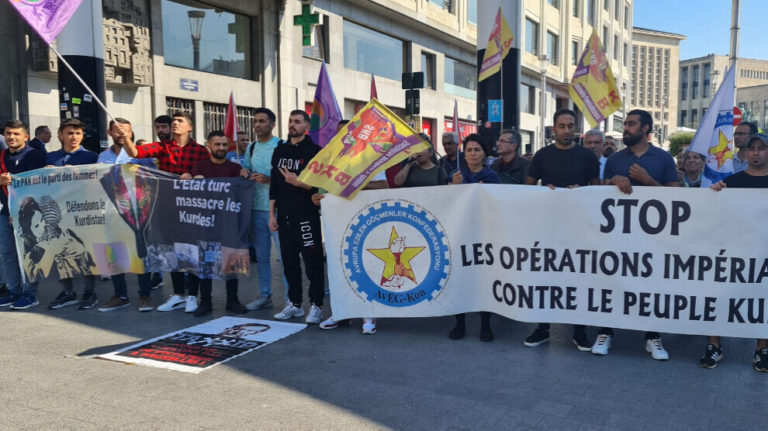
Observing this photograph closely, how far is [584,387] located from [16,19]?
12.8 metres

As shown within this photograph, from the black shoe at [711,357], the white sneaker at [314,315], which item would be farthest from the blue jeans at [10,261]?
the black shoe at [711,357]

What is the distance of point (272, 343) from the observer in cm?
523

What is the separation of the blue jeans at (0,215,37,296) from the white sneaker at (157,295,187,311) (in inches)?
64.9

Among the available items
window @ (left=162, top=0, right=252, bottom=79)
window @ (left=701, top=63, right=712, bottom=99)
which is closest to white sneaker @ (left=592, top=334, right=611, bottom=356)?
window @ (left=162, top=0, right=252, bottom=79)

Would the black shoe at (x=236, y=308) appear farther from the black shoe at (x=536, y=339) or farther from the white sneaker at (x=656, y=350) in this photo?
the white sneaker at (x=656, y=350)

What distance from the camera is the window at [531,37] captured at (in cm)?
3396

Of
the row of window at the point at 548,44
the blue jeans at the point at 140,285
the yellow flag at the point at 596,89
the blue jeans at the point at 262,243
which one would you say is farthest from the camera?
the row of window at the point at 548,44

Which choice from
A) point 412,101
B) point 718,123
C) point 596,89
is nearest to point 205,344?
point 718,123

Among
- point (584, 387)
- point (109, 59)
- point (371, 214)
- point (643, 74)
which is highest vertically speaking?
point (643, 74)

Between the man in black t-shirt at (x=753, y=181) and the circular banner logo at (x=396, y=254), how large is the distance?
2107 mm

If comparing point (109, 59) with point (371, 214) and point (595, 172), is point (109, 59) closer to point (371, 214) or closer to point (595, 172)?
point (371, 214)

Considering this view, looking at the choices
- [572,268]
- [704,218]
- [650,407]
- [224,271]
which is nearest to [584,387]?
[650,407]

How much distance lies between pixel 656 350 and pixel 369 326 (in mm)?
2380

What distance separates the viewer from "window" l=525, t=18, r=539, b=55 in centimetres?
3396
